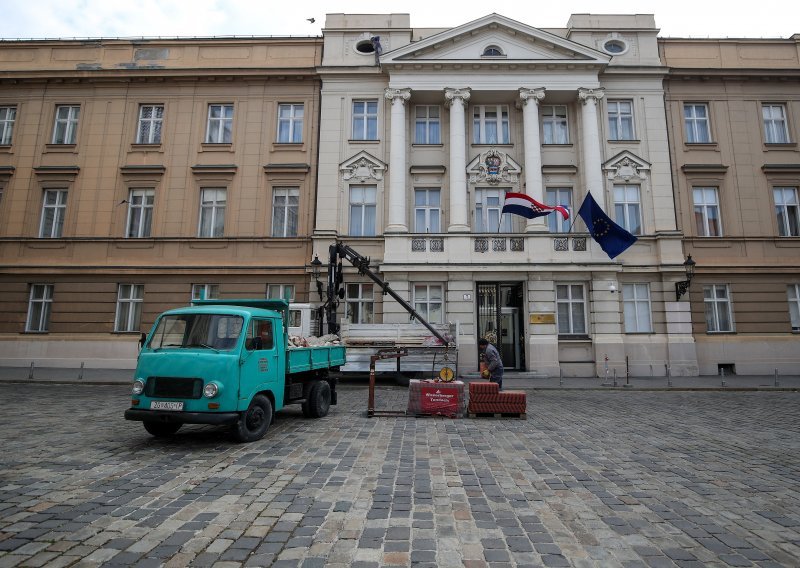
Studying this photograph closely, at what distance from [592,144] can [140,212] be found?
72.2ft

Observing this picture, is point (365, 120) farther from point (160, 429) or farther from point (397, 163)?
point (160, 429)

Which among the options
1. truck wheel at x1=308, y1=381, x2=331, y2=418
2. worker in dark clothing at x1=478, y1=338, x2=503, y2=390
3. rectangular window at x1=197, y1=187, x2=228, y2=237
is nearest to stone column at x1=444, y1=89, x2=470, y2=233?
worker in dark clothing at x1=478, y1=338, x2=503, y2=390

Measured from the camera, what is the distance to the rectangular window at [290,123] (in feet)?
73.4

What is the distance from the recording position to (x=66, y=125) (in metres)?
22.6

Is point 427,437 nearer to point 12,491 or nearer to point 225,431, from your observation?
point 225,431

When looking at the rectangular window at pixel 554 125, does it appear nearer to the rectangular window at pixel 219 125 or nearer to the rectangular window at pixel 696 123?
the rectangular window at pixel 696 123

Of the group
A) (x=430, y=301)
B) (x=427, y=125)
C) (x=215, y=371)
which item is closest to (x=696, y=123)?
(x=427, y=125)

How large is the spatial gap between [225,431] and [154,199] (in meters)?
17.3


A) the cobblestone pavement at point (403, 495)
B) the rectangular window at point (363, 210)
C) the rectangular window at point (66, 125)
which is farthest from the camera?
the rectangular window at point (66, 125)

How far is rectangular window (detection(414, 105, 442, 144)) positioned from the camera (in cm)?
2230

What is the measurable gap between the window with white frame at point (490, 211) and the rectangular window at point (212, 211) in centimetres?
1234

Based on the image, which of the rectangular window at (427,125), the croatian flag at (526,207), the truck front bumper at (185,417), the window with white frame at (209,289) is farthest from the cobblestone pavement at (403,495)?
the rectangular window at (427,125)

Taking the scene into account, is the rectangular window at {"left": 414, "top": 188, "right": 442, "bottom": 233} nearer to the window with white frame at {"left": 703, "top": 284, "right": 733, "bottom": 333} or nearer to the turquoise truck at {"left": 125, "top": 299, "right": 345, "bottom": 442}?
the window with white frame at {"left": 703, "top": 284, "right": 733, "bottom": 333}

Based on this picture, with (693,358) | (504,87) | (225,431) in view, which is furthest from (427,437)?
(504,87)
